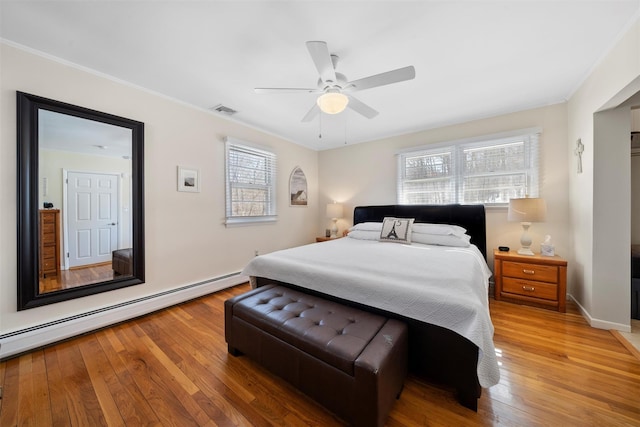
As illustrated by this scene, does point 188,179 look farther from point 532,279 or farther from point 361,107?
point 532,279

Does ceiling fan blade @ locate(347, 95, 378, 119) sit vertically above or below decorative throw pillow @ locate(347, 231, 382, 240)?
above

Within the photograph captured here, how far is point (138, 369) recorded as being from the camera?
5.59ft

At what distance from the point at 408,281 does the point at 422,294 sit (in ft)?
0.62

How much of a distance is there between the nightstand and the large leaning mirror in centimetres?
429

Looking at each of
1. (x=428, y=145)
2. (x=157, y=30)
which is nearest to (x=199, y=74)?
(x=157, y=30)

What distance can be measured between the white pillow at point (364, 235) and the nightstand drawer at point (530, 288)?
163 cm

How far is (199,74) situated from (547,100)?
4091 millimetres

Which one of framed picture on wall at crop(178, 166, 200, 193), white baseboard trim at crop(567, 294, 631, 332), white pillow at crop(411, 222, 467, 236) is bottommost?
white baseboard trim at crop(567, 294, 631, 332)

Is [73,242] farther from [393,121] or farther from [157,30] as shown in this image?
[393,121]

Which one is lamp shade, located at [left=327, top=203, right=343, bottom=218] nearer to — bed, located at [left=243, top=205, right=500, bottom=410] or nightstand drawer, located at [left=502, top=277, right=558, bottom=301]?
bed, located at [left=243, top=205, right=500, bottom=410]

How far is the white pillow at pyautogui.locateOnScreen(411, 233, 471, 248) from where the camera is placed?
9.29 feet

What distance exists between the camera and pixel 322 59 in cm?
163

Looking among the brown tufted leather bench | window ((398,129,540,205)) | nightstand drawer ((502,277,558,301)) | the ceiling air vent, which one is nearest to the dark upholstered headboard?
window ((398,129,540,205))

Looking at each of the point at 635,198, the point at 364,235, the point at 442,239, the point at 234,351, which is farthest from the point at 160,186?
the point at 635,198
